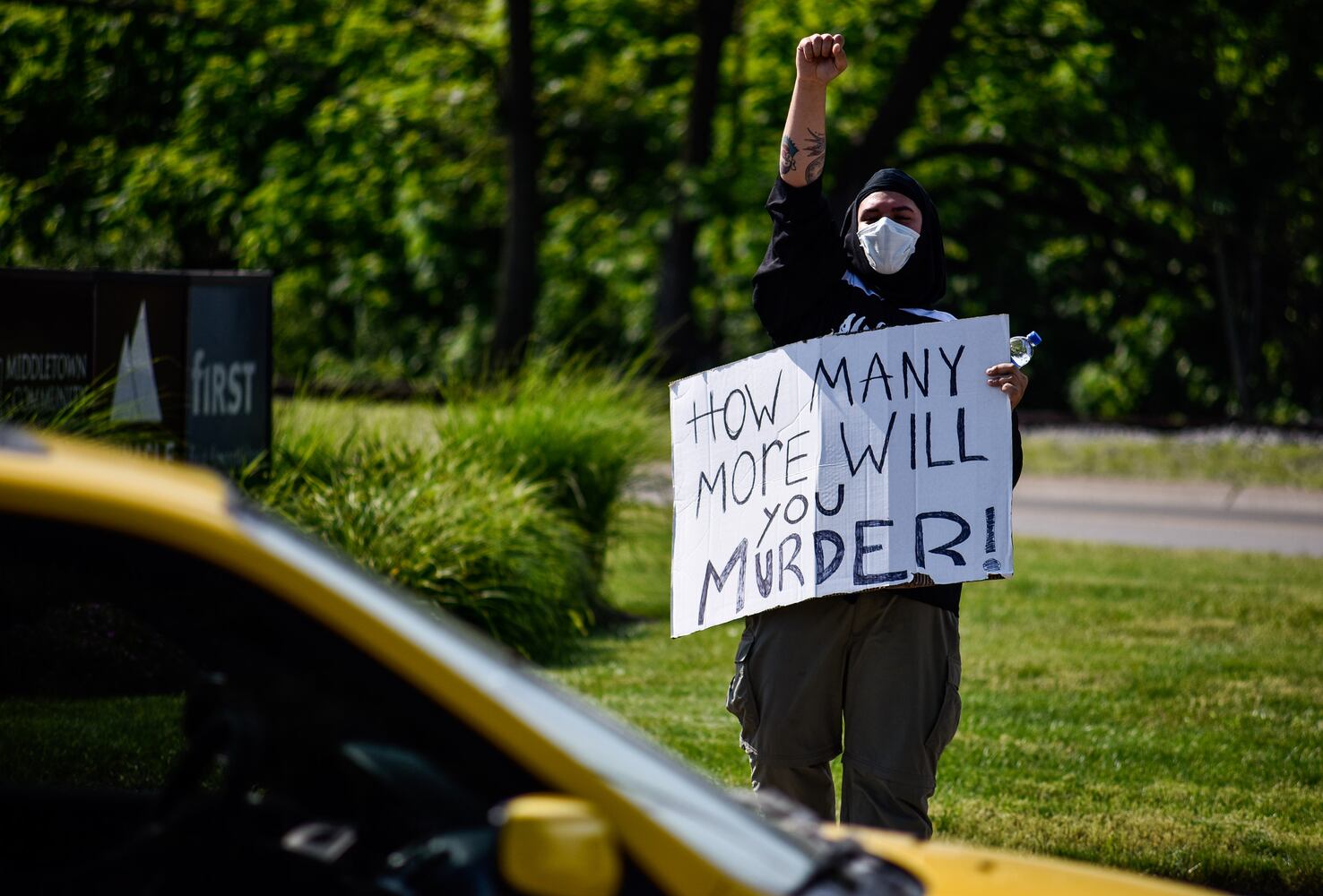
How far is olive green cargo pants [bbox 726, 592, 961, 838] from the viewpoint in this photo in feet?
12.4

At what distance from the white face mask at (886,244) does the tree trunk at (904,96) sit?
1156 cm

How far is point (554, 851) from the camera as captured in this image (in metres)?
1.78

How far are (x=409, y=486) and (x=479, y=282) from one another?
737 inches

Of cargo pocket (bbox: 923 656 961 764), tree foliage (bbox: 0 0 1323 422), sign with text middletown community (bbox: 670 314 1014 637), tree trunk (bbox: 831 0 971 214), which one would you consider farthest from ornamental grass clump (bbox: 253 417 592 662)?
tree foliage (bbox: 0 0 1323 422)

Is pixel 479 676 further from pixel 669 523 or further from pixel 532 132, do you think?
pixel 532 132

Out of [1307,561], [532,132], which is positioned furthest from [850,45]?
[1307,561]

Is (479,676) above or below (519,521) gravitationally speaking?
above

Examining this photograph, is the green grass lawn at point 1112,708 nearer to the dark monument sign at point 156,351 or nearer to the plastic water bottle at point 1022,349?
the plastic water bottle at point 1022,349

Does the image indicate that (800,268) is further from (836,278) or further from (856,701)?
(856,701)

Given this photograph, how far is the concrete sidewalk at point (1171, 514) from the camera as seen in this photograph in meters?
13.5

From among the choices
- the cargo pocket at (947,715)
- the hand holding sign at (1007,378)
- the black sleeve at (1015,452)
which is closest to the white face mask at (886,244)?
the hand holding sign at (1007,378)

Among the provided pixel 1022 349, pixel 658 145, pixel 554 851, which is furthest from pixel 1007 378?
pixel 658 145

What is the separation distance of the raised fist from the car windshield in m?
2.11

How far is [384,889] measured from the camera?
2.01 m
